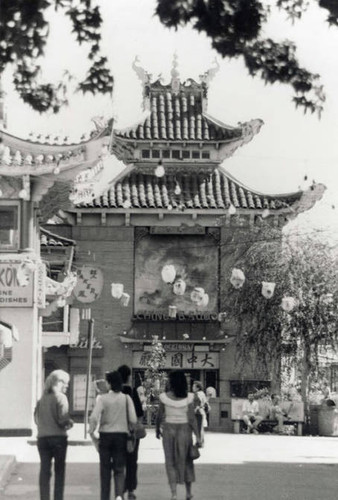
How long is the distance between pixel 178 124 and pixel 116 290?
295 inches

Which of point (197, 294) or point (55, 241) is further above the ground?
point (55, 241)

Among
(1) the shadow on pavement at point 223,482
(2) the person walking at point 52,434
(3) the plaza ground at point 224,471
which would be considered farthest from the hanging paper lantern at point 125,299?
(2) the person walking at point 52,434

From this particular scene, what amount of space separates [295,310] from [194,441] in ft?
78.9

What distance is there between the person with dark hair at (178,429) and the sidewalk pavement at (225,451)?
2.78 m

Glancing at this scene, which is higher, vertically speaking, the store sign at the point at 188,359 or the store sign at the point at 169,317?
the store sign at the point at 169,317

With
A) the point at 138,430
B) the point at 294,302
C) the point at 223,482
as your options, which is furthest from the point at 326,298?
the point at 138,430

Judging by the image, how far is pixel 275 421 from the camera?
1576 inches

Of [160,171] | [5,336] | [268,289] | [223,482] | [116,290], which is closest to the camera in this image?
[223,482]

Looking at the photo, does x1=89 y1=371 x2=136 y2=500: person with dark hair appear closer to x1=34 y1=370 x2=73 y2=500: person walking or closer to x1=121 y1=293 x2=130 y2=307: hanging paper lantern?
x1=34 y1=370 x2=73 y2=500: person walking

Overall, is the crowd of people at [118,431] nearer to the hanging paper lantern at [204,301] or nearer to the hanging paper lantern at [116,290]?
the hanging paper lantern at [116,290]

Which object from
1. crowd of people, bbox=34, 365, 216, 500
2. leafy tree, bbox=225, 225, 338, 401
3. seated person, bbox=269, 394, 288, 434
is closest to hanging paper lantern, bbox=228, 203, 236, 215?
leafy tree, bbox=225, 225, 338, 401

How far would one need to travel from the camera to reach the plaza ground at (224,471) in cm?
1794

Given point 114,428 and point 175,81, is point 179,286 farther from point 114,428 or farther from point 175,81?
point 114,428

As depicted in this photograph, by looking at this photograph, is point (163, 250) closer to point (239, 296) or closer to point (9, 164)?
point (239, 296)
